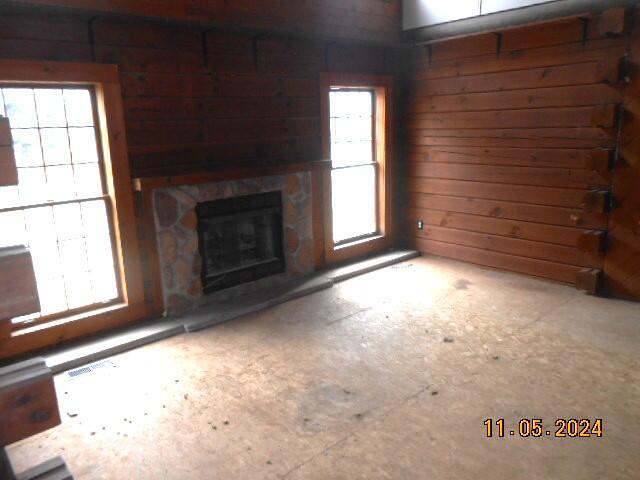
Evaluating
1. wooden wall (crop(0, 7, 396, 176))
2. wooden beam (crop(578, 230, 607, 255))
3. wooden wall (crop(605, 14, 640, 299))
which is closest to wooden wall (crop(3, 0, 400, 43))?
wooden wall (crop(0, 7, 396, 176))

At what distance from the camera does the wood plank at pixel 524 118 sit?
4.05 meters

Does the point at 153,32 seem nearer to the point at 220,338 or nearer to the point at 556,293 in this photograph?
the point at 220,338

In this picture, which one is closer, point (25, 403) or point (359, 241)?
point (25, 403)

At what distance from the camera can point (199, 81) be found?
4.02m

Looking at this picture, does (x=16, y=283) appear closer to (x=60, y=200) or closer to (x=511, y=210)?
(x=60, y=200)

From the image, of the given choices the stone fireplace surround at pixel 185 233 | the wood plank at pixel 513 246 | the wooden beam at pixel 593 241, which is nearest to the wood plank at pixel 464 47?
the wood plank at pixel 513 246

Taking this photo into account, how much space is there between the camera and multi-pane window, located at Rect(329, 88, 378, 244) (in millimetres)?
5230

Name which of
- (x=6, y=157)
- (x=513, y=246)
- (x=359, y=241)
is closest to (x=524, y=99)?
(x=513, y=246)

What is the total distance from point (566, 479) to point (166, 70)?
360 centimetres

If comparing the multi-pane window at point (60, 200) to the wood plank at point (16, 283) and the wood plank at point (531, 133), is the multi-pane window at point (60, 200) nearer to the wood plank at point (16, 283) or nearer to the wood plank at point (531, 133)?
the wood plank at point (16, 283)

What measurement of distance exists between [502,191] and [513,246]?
0.55 m

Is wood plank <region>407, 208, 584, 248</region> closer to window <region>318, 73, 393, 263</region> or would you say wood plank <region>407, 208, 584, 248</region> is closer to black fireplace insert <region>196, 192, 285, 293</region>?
window <region>318, 73, 393, 263</region>

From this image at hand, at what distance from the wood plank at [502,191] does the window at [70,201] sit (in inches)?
126

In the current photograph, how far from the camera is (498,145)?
4926 mm
